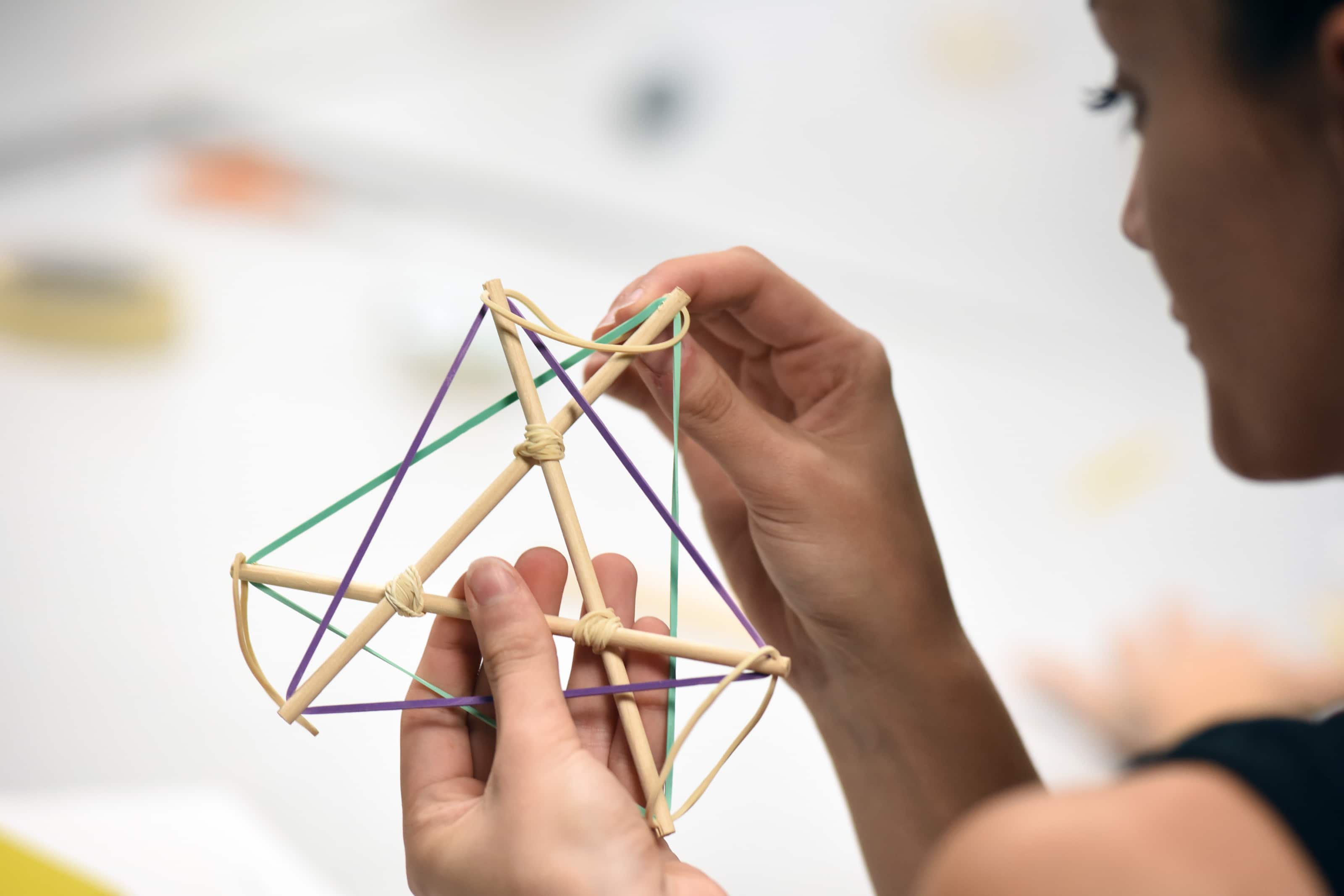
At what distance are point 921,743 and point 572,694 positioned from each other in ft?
1.20

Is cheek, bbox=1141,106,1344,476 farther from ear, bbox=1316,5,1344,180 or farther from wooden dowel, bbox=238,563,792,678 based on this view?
wooden dowel, bbox=238,563,792,678

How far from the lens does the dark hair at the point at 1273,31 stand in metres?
0.53

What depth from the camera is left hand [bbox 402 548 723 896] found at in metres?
0.58

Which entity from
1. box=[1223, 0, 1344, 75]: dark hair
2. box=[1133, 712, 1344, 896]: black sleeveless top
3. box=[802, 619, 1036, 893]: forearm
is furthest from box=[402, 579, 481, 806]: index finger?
box=[1223, 0, 1344, 75]: dark hair

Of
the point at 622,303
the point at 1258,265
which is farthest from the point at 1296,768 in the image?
the point at 622,303

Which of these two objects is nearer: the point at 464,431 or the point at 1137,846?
the point at 1137,846

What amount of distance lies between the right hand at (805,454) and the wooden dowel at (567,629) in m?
0.18

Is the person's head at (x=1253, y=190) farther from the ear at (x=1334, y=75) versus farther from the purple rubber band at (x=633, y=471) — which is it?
the purple rubber band at (x=633, y=471)

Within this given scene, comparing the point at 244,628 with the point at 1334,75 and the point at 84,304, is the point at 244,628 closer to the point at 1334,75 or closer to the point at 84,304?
the point at 1334,75

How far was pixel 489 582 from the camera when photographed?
2.10 ft

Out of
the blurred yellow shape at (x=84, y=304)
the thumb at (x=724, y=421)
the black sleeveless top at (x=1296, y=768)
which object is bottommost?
the black sleeveless top at (x=1296, y=768)

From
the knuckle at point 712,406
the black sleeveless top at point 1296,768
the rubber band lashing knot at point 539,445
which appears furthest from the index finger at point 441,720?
the black sleeveless top at point 1296,768

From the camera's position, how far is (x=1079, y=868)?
0.41 metres

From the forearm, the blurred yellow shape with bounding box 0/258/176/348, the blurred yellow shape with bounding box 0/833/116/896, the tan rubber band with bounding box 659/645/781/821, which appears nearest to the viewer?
the tan rubber band with bounding box 659/645/781/821
